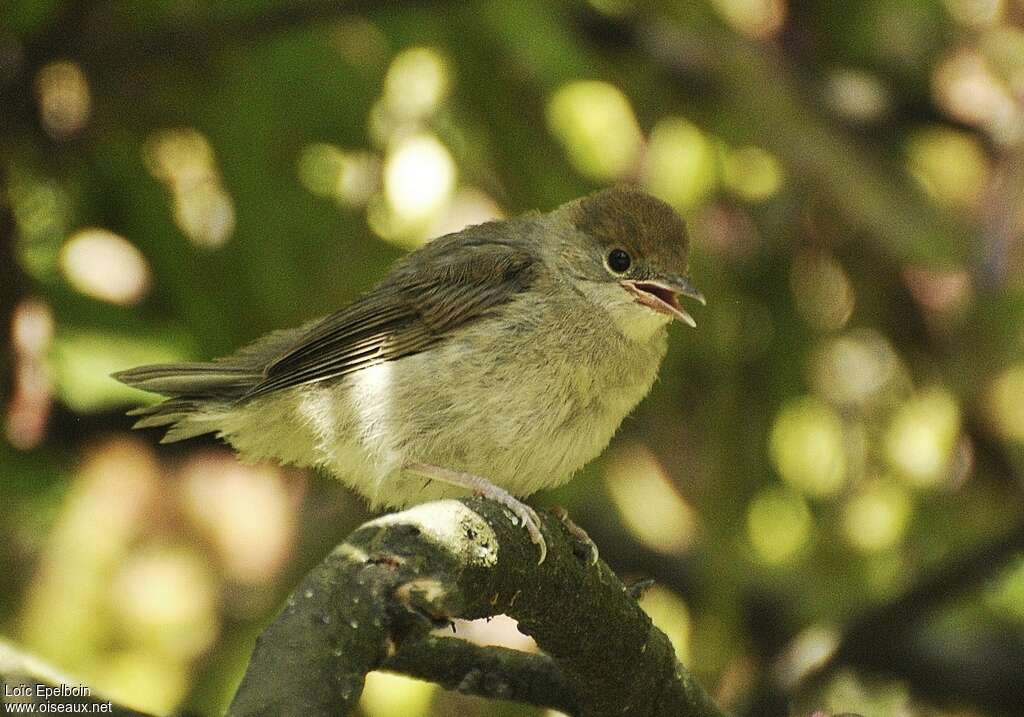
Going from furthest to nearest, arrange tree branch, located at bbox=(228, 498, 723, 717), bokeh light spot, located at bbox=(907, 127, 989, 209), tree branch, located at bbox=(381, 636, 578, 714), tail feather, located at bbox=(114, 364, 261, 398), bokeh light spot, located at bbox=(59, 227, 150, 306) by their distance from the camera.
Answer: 1. bokeh light spot, located at bbox=(907, 127, 989, 209)
2. bokeh light spot, located at bbox=(59, 227, 150, 306)
3. tail feather, located at bbox=(114, 364, 261, 398)
4. tree branch, located at bbox=(381, 636, 578, 714)
5. tree branch, located at bbox=(228, 498, 723, 717)

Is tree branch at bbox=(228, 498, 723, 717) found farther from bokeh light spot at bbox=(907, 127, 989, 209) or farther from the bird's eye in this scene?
bokeh light spot at bbox=(907, 127, 989, 209)

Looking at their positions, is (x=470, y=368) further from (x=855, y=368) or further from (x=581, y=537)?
(x=855, y=368)

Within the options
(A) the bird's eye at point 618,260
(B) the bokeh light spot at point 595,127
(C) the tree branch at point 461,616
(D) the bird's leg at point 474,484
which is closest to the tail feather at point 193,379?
(D) the bird's leg at point 474,484

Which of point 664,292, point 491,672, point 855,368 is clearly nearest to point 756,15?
point 855,368

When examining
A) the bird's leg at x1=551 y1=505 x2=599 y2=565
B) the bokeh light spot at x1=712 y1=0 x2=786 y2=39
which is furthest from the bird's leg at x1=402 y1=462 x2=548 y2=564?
the bokeh light spot at x1=712 y1=0 x2=786 y2=39

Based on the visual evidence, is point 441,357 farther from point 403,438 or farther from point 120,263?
point 120,263

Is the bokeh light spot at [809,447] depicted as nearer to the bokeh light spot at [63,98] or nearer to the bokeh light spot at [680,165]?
the bokeh light spot at [680,165]
